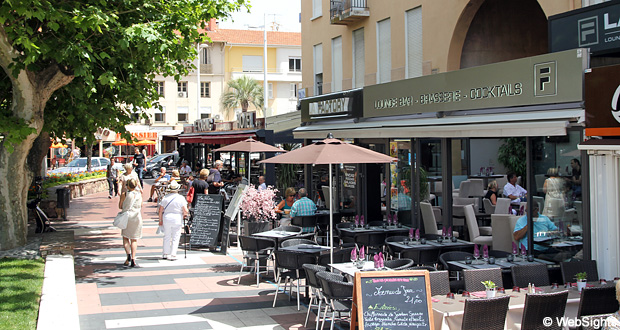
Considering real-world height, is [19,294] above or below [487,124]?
below

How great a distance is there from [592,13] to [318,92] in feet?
46.4

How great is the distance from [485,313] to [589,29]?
4.62 metres

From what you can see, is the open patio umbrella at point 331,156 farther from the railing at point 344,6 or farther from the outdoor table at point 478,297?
the railing at point 344,6

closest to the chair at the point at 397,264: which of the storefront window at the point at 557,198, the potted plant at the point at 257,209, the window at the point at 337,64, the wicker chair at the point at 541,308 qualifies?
the wicker chair at the point at 541,308

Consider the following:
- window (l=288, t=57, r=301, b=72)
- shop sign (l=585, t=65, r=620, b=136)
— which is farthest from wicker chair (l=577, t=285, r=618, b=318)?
window (l=288, t=57, r=301, b=72)

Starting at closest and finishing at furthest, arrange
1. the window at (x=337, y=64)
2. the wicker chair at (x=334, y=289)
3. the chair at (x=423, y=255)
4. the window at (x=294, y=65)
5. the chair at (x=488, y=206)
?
the wicker chair at (x=334, y=289) → the chair at (x=423, y=255) → the chair at (x=488, y=206) → the window at (x=337, y=64) → the window at (x=294, y=65)

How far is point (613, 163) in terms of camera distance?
25.5 ft

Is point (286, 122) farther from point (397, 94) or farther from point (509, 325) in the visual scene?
point (509, 325)

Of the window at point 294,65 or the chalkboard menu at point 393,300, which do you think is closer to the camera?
the chalkboard menu at point 393,300

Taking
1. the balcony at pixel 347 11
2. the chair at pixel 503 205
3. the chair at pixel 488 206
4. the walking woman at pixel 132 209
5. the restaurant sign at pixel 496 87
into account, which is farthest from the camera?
the balcony at pixel 347 11

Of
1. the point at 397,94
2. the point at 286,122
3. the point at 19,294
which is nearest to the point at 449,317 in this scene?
the point at 19,294

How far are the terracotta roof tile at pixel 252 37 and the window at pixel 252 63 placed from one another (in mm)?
1416

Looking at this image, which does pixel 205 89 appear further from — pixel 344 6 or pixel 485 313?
pixel 485 313

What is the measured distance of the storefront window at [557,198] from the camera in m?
8.52
